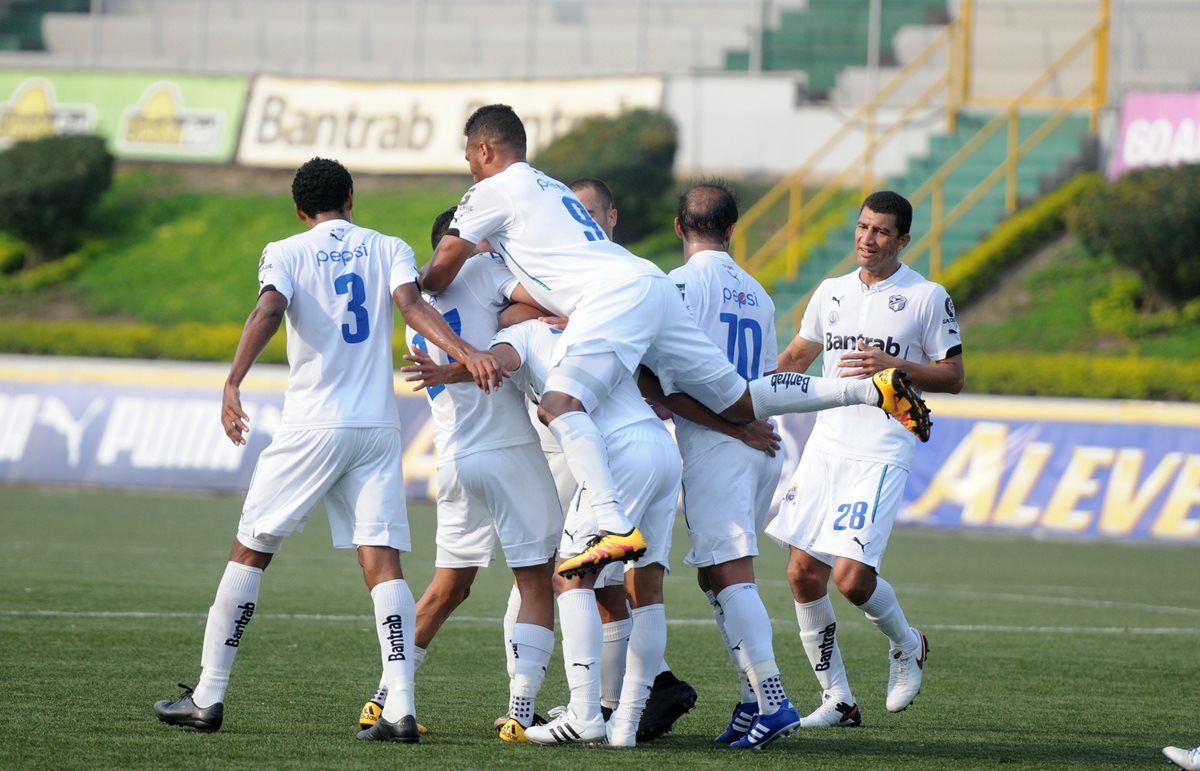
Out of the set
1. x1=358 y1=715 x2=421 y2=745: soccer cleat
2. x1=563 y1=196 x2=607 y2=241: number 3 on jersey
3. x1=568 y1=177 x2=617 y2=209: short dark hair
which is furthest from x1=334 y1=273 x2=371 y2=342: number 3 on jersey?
x1=358 y1=715 x2=421 y2=745: soccer cleat

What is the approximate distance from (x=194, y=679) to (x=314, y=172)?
2624 millimetres

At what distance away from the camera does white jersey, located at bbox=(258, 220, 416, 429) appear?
271 inches

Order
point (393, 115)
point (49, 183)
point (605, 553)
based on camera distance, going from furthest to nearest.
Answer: point (393, 115) < point (49, 183) < point (605, 553)

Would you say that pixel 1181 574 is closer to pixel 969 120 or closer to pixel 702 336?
pixel 702 336

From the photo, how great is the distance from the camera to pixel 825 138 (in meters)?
30.2

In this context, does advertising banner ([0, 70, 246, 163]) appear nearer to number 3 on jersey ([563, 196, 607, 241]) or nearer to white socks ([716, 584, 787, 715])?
number 3 on jersey ([563, 196, 607, 241])

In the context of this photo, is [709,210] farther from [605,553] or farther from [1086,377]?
[1086,377]

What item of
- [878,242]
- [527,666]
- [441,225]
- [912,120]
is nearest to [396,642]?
[527,666]

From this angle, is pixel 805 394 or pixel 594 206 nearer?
pixel 805 394

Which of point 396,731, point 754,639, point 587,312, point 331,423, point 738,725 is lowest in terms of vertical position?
point 738,725

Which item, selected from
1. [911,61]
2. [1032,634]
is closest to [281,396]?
[1032,634]

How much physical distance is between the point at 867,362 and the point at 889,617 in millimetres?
1309

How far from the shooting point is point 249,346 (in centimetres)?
672

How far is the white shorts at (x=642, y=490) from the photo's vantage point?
21.5 ft
